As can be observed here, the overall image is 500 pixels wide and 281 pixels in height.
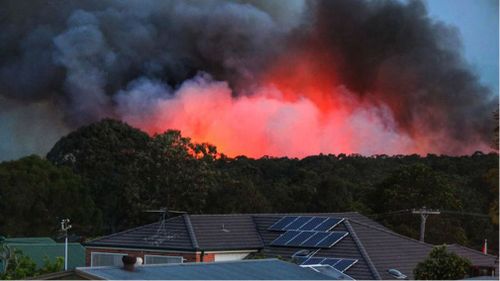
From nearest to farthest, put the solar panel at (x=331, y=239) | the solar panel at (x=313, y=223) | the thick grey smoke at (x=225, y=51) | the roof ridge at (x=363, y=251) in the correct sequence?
1. the roof ridge at (x=363, y=251)
2. the solar panel at (x=331, y=239)
3. the solar panel at (x=313, y=223)
4. the thick grey smoke at (x=225, y=51)

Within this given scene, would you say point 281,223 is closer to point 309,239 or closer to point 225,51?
point 309,239

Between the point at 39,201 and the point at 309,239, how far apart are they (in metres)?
9.03

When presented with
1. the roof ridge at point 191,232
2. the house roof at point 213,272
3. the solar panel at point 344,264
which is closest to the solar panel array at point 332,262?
the solar panel at point 344,264

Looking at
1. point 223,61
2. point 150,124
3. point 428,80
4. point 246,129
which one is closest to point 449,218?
point 428,80

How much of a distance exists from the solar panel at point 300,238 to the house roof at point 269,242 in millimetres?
107

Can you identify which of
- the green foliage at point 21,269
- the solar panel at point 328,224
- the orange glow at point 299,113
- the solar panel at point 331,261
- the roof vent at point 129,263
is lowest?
the green foliage at point 21,269

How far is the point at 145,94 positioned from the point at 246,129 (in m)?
2.60

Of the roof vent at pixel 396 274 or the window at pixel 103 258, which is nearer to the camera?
the roof vent at pixel 396 274

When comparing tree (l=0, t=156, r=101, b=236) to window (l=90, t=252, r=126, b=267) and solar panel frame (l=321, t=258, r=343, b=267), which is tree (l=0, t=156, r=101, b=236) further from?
solar panel frame (l=321, t=258, r=343, b=267)

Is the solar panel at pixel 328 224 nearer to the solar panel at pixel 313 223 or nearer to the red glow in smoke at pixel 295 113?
the solar panel at pixel 313 223

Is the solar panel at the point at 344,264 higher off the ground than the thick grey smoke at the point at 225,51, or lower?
lower

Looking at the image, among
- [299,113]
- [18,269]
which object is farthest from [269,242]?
[299,113]

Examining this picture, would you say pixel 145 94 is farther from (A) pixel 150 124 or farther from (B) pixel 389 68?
(B) pixel 389 68

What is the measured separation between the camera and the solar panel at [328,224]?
15449 mm
